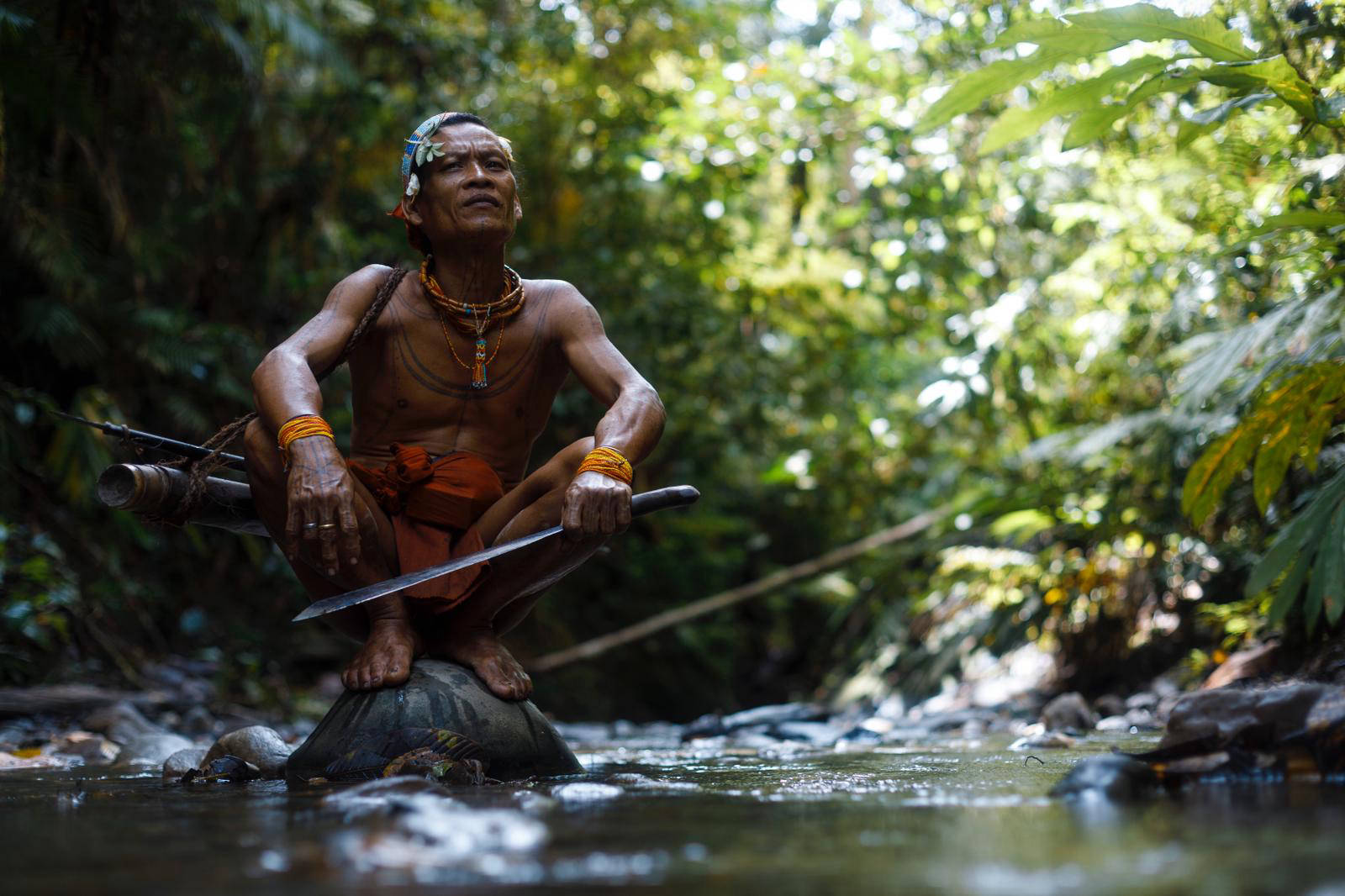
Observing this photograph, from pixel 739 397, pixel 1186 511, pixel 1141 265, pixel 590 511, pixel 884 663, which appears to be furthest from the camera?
pixel 739 397

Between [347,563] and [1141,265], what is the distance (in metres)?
4.76

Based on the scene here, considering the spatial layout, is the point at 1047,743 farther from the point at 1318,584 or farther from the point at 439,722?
the point at 439,722

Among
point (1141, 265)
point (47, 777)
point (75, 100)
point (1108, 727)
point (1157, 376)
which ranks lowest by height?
point (1108, 727)

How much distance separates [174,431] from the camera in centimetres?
792

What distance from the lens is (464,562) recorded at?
294 centimetres

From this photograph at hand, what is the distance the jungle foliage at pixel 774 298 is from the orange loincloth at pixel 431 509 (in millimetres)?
1631

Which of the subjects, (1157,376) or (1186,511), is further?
(1157,376)

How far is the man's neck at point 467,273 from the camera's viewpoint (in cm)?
331

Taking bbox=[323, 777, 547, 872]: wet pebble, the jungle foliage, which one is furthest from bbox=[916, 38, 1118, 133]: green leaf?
bbox=[323, 777, 547, 872]: wet pebble

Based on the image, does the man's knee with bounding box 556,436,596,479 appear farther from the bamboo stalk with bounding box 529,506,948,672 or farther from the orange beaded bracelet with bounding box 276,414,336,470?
the bamboo stalk with bounding box 529,506,948,672

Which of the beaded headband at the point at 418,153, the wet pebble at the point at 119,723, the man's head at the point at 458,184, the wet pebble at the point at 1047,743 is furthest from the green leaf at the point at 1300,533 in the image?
the wet pebble at the point at 119,723

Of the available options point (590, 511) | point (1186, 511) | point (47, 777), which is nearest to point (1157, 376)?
point (1186, 511)

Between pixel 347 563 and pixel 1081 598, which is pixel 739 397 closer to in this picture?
pixel 1081 598

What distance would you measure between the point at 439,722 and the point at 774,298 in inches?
295
